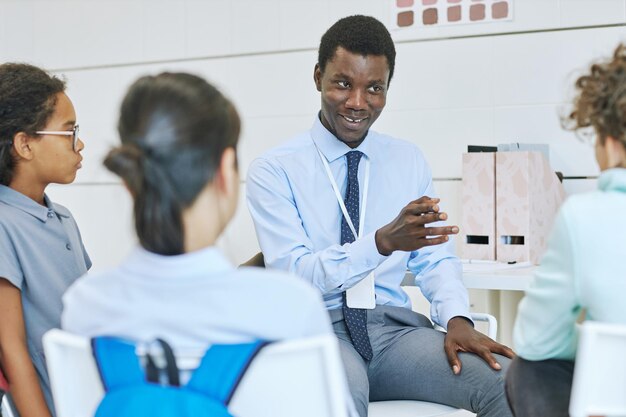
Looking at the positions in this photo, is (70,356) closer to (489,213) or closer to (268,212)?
(268,212)

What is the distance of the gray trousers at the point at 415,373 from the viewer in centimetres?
179

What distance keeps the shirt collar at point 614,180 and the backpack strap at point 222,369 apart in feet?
1.92

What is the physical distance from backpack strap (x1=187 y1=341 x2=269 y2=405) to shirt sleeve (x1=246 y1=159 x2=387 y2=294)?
84cm

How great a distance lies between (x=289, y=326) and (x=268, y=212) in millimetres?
992

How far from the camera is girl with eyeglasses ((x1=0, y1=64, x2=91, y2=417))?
165cm

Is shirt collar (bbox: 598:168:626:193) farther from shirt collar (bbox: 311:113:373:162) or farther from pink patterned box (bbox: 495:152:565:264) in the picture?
pink patterned box (bbox: 495:152:565:264)

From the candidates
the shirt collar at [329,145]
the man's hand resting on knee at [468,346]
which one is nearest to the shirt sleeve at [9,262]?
the shirt collar at [329,145]

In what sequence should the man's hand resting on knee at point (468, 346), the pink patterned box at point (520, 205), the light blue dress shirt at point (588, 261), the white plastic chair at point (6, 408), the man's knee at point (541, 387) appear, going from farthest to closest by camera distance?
the pink patterned box at point (520, 205)
the man's hand resting on knee at point (468, 346)
the white plastic chair at point (6, 408)
the man's knee at point (541, 387)
the light blue dress shirt at point (588, 261)

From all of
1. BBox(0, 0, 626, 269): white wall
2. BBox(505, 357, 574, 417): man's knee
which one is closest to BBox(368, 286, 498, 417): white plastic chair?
BBox(505, 357, 574, 417): man's knee

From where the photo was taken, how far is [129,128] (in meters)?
1.17

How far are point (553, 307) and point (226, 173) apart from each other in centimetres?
54

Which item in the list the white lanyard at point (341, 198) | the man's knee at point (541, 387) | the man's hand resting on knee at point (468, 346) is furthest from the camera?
the white lanyard at point (341, 198)

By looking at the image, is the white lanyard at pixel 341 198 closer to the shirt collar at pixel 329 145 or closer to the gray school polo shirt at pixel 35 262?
the shirt collar at pixel 329 145

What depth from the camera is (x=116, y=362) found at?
111 centimetres
